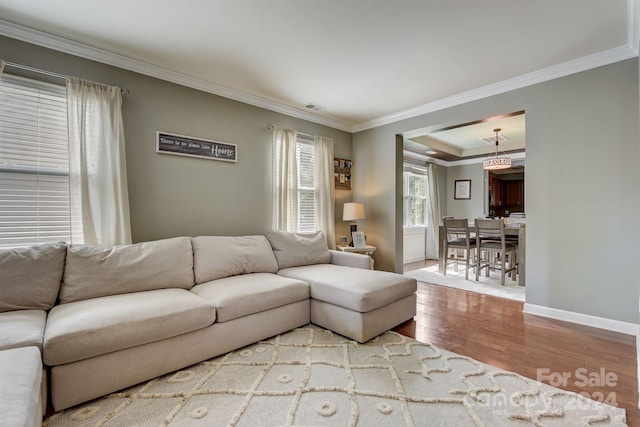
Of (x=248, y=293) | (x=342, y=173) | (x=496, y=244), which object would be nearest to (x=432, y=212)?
(x=496, y=244)

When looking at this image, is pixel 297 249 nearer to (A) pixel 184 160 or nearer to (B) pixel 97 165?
(A) pixel 184 160

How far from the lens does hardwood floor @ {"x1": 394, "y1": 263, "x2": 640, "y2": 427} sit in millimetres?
1814

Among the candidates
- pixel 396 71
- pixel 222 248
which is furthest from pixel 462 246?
pixel 222 248

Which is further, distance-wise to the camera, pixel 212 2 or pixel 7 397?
pixel 212 2

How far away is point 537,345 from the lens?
7.69 ft

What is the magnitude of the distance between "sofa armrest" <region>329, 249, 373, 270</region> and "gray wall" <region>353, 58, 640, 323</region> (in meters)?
1.70

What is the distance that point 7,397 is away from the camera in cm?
100

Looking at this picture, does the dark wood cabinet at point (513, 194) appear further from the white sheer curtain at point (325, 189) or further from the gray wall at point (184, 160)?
the gray wall at point (184, 160)

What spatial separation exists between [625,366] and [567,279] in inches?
38.9

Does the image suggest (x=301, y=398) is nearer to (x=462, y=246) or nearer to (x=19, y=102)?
(x=19, y=102)

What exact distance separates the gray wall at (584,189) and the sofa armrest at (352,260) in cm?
170

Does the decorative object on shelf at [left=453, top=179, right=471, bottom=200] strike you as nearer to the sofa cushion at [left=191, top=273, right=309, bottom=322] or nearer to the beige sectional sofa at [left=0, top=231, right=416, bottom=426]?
the beige sectional sofa at [left=0, top=231, right=416, bottom=426]

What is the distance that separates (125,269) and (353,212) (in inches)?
114

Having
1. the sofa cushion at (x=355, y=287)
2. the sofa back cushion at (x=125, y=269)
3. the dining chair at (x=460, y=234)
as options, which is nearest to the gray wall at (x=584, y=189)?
the sofa cushion at (x=355, y=287)
